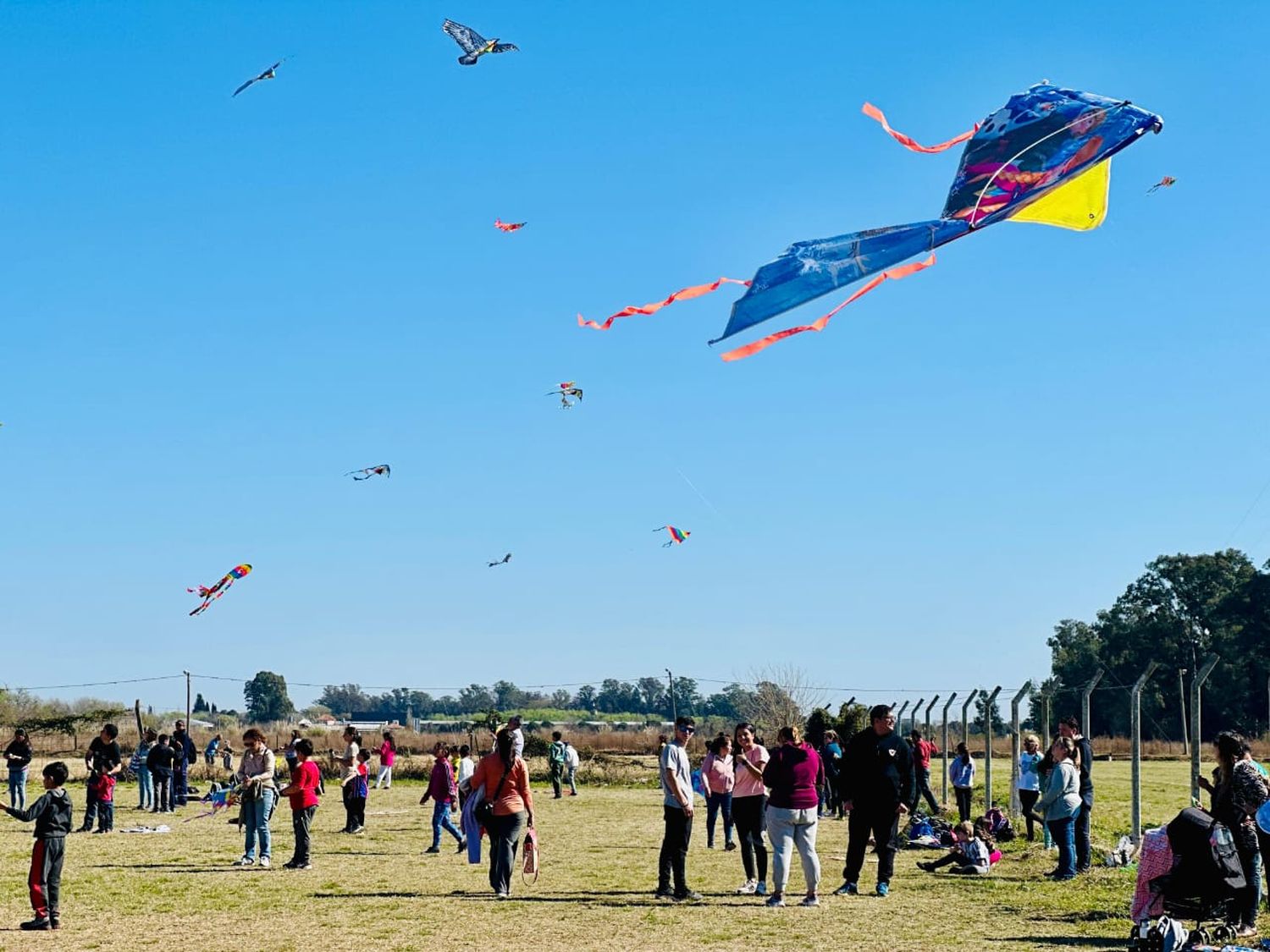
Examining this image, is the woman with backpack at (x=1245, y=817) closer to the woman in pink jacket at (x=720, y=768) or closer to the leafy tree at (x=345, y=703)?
the woman in pink jacket at (x=720, y=768)

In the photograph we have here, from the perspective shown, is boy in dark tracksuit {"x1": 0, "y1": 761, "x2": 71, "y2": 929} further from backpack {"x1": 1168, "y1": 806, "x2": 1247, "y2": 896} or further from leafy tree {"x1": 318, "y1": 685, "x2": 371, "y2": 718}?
leafy tree {"x1": 318, "y1": 685, "x2": 371, "y2": 718}

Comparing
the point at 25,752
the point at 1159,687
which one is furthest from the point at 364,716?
the point at 25,752

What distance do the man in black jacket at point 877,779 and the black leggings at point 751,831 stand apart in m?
0.96

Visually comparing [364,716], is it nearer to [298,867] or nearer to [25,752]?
[25,752]

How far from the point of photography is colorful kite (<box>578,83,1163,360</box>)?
12.8 metres

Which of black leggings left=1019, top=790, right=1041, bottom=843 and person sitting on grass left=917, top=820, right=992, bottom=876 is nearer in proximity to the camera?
person sitting on grass left=917, top=820, right=992, bottom=876

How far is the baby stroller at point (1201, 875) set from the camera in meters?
10.1

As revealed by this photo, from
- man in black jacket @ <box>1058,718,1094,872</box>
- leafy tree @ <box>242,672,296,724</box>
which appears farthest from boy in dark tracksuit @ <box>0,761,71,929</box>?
leafy tree @ <box>242,672,296,724</box>

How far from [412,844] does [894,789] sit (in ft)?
30.8

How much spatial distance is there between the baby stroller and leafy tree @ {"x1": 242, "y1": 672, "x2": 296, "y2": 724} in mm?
149672

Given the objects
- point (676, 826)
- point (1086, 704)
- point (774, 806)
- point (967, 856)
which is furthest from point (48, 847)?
point (1086, 704)

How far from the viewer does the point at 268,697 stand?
15762 centimetres

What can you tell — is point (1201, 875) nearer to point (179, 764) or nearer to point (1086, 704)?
point (1086, 704)

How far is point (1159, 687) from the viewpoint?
71625 mm
